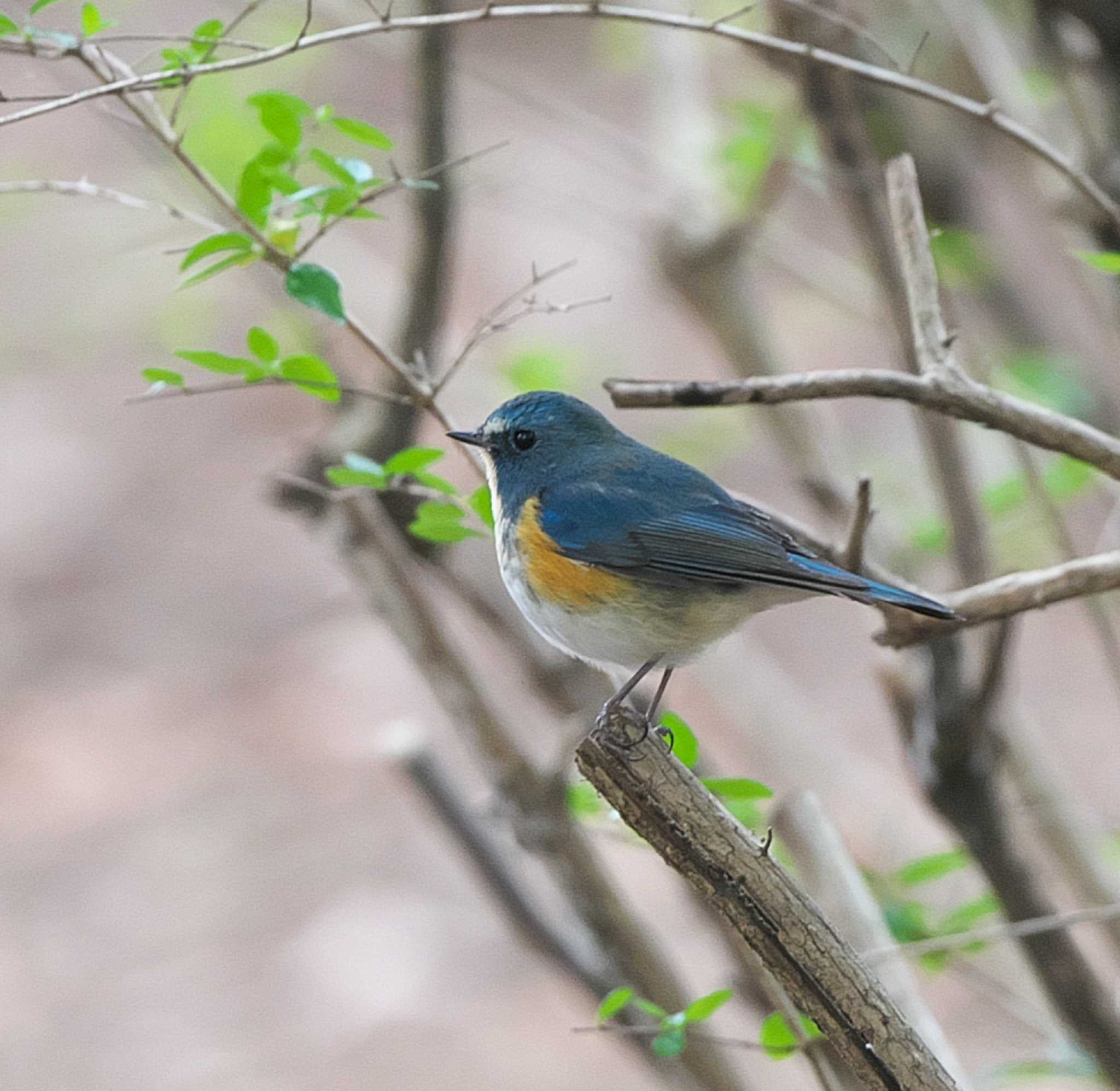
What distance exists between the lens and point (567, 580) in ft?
6.38

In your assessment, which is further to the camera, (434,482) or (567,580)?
(567,580)

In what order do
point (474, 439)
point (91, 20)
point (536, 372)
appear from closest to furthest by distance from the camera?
1. point (91, 20)
2. point (474, 439)
3. point (536, 372)

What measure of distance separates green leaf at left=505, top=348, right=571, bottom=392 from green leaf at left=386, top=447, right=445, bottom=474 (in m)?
1.32

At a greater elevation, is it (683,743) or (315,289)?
(315,289)

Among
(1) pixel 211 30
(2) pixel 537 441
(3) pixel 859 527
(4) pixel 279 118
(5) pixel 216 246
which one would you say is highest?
(1) pixel 211 30

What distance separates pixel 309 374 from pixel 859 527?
71 centimetres

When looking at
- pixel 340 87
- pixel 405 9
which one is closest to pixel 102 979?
pixel 405 9

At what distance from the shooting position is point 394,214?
666 cm

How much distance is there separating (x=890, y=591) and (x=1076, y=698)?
4.83 m

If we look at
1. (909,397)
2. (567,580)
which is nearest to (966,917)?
(567,580)

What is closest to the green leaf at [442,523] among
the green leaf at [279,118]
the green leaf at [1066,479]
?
the green leaf at [279,118]

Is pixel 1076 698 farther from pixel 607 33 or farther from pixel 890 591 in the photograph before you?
pixel 890 591

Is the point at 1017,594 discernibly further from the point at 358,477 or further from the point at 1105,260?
the point at 358,477

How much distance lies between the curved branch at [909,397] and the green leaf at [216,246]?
1.48 ft
